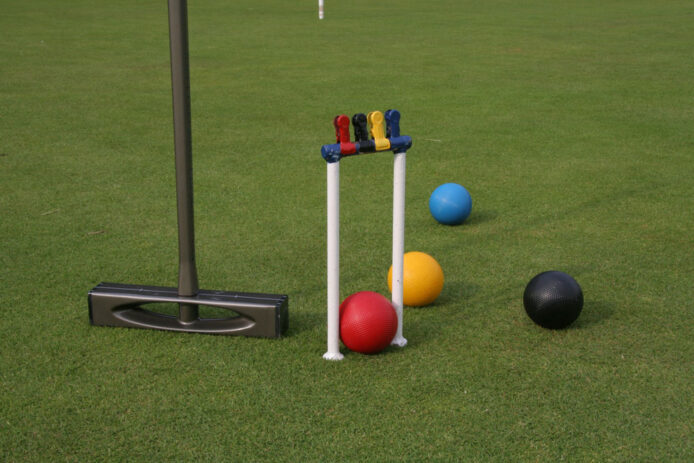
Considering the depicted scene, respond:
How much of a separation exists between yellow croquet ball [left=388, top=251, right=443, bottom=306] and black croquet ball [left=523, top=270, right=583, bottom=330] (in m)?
0.57

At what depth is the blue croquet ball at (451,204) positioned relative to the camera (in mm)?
6113

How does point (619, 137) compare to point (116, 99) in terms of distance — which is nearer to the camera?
point (619, 137)

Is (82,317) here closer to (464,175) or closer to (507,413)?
(507,413)

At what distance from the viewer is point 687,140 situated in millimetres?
9008

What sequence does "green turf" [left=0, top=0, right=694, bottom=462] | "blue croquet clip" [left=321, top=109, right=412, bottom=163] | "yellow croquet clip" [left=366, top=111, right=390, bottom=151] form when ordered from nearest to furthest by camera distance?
"green turf" [left=0, top=0, right=694, bottom=462] → "blue croquet clip" [left=321, top=109, right=412, bottom=163] → "yellow croquet clip" [left=366, top=111, right=390, bottom=151]

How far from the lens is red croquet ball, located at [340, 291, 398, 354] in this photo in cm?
403

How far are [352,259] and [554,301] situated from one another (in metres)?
1.72

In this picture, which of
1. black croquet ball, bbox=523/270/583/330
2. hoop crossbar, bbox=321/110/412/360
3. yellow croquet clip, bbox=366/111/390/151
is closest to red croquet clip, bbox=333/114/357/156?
hoop crossbar, bbox=321/110/412/360

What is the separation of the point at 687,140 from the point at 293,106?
5.28 meters

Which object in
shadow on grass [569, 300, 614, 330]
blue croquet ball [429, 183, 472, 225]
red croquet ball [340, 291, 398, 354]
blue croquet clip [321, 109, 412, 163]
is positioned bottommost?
shadow on grass [569, 300, 614, 330]

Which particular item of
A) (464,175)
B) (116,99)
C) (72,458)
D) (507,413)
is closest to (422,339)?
(507,413)

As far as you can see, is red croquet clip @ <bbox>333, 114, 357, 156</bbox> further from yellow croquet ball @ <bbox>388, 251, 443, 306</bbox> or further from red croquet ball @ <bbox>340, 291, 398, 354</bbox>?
yellow croquet ball @ <bbox>388, 251, 443, 306</bbox>

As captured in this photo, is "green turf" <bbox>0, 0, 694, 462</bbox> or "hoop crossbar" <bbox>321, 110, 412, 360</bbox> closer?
"green turf" <bbox>0, 0, 694, 462</bbox>

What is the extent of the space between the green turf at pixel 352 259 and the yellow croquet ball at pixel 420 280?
0.37ft
